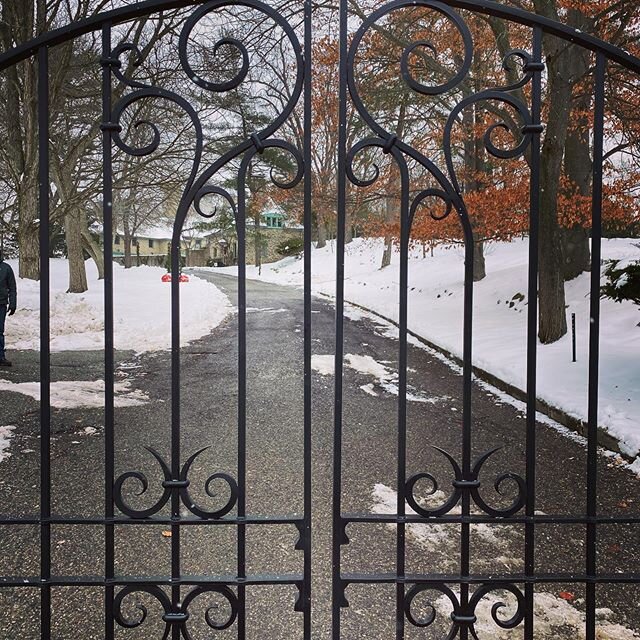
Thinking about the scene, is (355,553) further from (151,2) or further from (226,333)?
(226,333)

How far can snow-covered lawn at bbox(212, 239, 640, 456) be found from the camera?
21.8 feet

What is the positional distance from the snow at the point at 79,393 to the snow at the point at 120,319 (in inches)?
118

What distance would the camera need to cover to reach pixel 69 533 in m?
3.70

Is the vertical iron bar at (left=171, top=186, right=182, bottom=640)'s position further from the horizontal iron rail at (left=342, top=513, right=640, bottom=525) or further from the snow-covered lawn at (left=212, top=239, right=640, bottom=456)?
the snow-covered lawn at (left=212, top=239, right=640, bottom=456)

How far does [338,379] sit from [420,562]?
175cm

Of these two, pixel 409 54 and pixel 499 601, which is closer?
pixel 409 54

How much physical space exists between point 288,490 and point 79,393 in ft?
14.0

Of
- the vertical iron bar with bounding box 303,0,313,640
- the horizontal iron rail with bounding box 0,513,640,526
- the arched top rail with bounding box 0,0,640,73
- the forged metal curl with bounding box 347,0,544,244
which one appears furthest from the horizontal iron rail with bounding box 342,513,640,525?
the arched top rail with bounding box 0,0,640,73

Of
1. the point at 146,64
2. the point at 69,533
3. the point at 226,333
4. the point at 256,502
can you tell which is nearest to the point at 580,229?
the point at 226,333

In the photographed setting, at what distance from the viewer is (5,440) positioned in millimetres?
5508

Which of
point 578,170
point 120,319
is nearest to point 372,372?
point 120,319

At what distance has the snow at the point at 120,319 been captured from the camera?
11.8 meters

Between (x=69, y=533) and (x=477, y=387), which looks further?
(x=477, y=387)

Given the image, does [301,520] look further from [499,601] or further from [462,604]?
[499,601]
